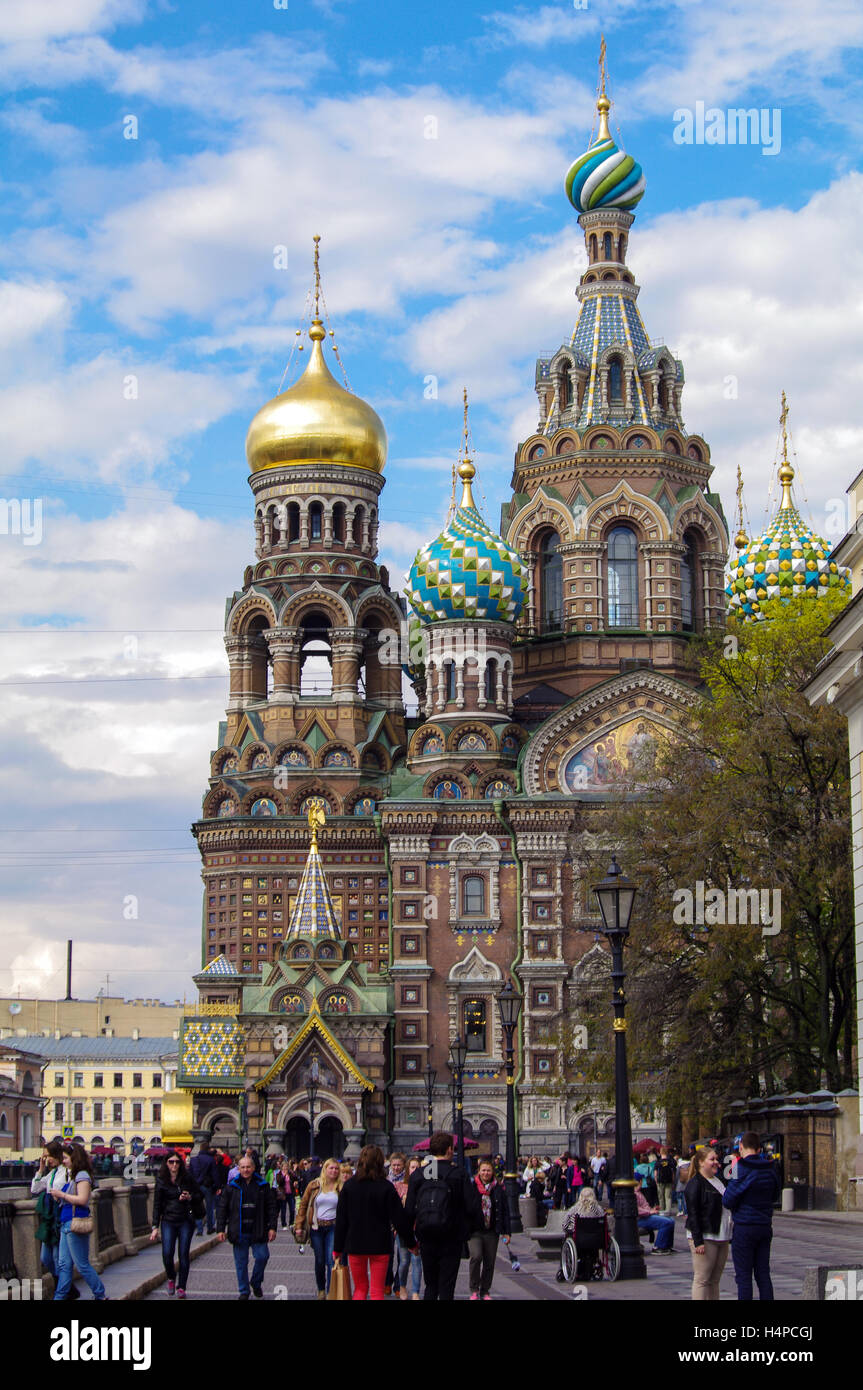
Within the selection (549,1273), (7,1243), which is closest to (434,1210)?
(7,1243)

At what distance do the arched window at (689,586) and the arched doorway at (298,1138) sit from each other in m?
18.3

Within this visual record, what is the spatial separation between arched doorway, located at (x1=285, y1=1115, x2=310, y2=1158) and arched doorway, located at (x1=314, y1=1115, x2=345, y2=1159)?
307mm

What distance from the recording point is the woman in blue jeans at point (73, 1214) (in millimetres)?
15172

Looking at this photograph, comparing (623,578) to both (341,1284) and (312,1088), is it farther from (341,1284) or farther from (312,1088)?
(341,1284)

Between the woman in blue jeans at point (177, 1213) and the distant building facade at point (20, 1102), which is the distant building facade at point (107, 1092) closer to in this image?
the distant building facade at point (20, 1102)

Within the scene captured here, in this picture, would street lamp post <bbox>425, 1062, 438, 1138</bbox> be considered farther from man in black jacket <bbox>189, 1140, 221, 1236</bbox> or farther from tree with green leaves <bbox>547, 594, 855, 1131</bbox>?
man in black jacket <bbox>189, 1140, 221, 1236</bbox>

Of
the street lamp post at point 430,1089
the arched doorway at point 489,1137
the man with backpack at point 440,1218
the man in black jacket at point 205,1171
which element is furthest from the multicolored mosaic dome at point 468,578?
the man with backpack at point 440,1218

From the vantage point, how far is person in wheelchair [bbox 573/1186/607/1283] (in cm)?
1898

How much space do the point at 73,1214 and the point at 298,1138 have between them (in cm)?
3761

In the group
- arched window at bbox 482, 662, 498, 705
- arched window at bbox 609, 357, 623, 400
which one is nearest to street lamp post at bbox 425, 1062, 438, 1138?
arched window at bbox 482, 662, 498, 705

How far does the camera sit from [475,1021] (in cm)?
5422

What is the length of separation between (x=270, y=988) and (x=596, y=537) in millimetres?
16007

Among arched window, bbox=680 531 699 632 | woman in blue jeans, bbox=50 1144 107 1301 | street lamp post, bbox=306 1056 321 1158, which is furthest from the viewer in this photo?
arched window, bbox=680 531 699 632
